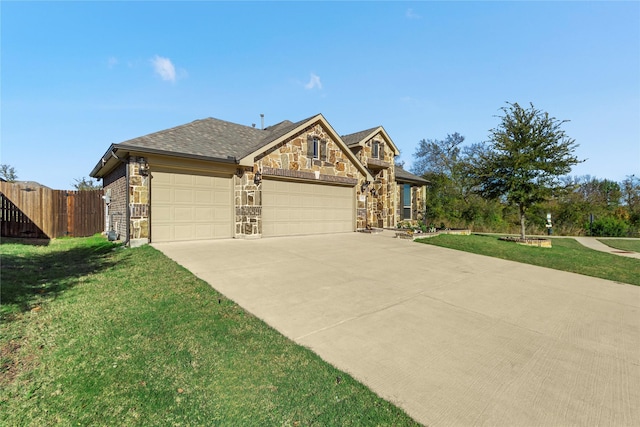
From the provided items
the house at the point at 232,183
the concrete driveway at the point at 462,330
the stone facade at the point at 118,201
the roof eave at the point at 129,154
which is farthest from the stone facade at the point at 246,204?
the stone facade at the point at 118,201

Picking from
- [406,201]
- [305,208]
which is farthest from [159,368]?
[406,201]

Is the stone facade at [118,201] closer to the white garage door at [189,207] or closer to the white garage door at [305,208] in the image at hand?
the white garage door at [189,207]

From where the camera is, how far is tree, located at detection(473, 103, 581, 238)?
41.4 ft

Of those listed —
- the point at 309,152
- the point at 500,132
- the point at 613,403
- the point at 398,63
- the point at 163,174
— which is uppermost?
the point at 398,63

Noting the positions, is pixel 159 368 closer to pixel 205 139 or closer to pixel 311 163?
pixel 205 139

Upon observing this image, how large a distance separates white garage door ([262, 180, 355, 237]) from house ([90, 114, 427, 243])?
4cm

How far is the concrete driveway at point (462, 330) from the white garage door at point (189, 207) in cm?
313

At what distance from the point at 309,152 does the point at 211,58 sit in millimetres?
6156

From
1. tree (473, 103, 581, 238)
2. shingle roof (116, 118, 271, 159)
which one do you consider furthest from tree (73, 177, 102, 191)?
tree (473, 103, 581, 238)

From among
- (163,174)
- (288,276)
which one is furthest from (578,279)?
(163,174)

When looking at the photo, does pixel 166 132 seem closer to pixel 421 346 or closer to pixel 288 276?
pixel 288 276

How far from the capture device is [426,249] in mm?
9828

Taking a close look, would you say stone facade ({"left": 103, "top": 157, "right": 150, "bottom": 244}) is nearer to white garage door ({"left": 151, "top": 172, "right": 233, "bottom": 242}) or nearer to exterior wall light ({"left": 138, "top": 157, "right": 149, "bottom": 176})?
exterior wall light ({"left": 138, "top": 157, "right": 149, "bottom": 176})

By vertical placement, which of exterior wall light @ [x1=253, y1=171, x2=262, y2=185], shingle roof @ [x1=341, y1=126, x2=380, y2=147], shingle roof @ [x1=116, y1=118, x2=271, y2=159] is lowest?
exterior wall light @ [x1=253, y1=171, x2=262, y2=185]
